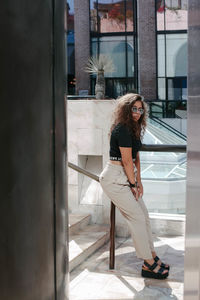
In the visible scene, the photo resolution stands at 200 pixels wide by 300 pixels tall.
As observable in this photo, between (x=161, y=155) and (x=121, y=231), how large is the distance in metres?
1.10

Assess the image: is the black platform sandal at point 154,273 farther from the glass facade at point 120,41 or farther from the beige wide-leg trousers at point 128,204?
the glass facade at point 120,41

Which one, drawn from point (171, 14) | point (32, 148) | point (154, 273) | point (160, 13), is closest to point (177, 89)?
point (171, 14)

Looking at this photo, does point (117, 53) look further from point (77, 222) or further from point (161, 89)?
point (77, 222)

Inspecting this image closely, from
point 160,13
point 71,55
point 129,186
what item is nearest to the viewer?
point 129,186

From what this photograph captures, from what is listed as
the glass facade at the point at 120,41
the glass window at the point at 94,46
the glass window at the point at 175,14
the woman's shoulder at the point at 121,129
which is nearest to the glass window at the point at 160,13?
the glass window at the point at 175,14

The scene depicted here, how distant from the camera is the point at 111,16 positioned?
24250 mm

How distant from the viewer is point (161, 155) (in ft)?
17.9

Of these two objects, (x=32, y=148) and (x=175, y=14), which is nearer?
(x=32, y=148)

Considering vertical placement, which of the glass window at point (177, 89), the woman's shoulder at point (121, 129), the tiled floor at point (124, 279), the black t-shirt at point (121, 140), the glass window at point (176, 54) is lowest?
the tiled floor at point (124, 279)

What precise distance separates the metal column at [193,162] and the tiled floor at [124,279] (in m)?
1.74

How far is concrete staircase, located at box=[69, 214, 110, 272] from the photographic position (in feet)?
13.4

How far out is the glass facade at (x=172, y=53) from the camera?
23.2 m

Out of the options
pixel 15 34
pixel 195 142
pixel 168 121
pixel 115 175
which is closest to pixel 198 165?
pixel 195 142

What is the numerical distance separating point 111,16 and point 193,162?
2380cm
